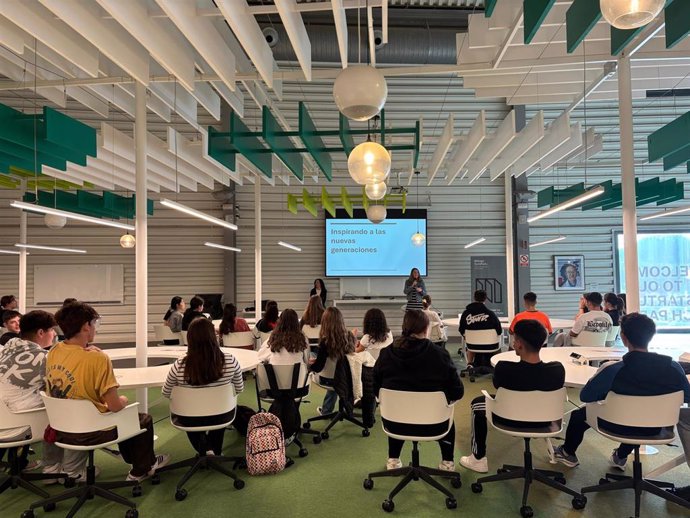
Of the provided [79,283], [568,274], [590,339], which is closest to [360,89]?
[590,339]

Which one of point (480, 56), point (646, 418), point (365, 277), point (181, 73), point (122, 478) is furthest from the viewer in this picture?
point (365, 277)

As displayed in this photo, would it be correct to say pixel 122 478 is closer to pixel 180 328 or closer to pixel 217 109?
pixel 180 328

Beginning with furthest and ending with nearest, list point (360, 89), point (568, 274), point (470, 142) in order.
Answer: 1. point (568, 274)
2. point (470, 142)
3. point (360, 89)

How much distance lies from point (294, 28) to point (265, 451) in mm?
3730

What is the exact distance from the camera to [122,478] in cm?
378

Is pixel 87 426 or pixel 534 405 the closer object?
pixel 87 426

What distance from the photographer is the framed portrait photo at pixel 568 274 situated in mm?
12219

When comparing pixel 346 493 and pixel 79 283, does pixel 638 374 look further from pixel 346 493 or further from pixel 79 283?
pixel 79 283

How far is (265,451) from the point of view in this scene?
3.77m

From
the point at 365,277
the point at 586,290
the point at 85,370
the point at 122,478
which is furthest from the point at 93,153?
the point at 586,290

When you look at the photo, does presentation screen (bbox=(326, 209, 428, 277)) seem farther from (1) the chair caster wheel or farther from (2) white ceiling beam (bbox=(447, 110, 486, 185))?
(1) the chair caster wheel

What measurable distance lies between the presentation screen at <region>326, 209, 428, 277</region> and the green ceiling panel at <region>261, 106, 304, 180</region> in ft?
14.8

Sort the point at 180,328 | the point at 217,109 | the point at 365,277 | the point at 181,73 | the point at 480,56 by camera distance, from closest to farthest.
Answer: the point at 181,73, the point at 480,56, the point at 217,109, the point at 180,328, the point at 365,277

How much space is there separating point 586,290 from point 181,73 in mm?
11594
